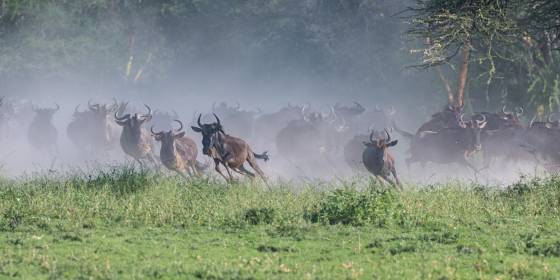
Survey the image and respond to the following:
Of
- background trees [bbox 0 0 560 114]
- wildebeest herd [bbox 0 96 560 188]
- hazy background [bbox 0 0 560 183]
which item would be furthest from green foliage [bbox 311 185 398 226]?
hazy background [bbox 0 0 560 183]

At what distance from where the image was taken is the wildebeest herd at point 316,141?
861 inches

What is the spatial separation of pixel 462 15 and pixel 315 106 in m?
31.6

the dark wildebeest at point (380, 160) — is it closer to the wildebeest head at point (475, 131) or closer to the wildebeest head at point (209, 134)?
the wildebeest head at point (209, 134)

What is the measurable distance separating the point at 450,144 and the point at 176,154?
7.11 m

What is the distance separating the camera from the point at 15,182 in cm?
1709

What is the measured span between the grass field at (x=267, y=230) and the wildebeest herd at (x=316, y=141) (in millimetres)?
2767

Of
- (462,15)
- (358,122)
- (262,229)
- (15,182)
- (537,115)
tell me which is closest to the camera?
(262,229)

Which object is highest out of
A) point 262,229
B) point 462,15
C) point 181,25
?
point 181,25

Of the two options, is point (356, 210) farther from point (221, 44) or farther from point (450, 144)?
point (221, 44)

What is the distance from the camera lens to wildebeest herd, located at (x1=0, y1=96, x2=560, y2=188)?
71.8ft

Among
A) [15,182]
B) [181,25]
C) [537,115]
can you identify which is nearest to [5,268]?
[15,182]

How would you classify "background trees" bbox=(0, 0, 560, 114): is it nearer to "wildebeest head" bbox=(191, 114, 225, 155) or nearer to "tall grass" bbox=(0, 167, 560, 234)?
"wildebeest head" bbox=(191, 114, 225, 155)

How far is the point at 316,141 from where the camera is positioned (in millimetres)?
30312

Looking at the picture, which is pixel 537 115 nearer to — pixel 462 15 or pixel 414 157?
pixel 414 157
